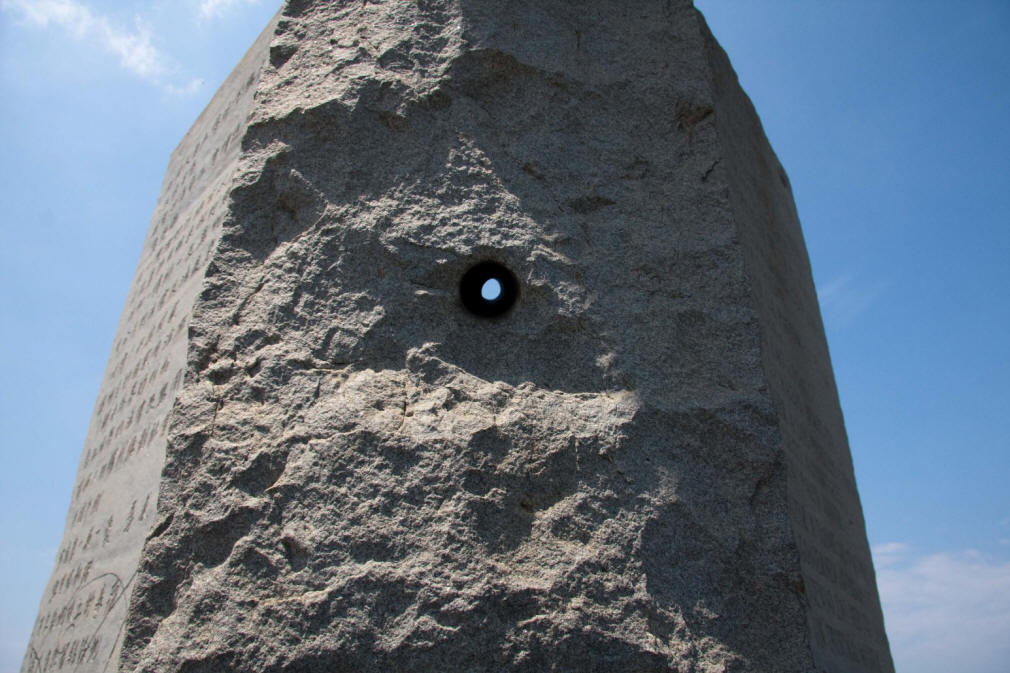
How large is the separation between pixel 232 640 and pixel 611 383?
1055 mm

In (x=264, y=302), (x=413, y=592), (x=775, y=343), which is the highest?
(x=775, y=343)

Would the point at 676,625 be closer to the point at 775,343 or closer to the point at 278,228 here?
the point at 775,343

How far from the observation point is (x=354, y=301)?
78.1 inches

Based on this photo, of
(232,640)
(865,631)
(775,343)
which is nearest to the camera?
(232,640)

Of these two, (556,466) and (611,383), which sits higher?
(611,383)

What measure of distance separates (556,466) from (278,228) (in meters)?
1.02

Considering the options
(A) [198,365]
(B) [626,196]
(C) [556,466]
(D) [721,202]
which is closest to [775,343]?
(D) [721,202]

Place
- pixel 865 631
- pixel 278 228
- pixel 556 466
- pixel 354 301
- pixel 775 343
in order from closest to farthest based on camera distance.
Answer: pixel 556 466
pixel 354 301
pixel 278 228
pixel 775 343
pixel 865 631

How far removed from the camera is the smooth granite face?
1.68m

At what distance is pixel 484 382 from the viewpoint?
1.95m

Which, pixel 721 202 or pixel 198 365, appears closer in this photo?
pixel 198 365

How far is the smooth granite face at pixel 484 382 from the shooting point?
1.68 meters

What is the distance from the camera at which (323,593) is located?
1654 millimetres

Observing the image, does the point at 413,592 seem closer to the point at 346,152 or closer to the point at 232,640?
the point at 232,640
